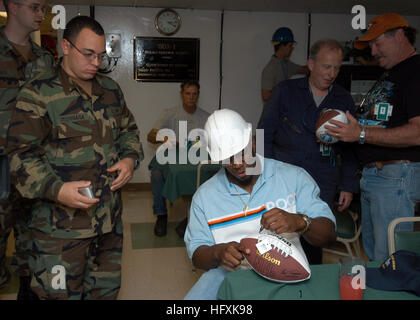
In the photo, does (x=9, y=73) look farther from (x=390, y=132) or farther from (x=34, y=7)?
(x=390, y=132)

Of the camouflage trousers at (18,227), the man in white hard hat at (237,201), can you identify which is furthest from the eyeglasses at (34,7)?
the man in white hard hat at (237,201)

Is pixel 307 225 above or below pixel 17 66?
below

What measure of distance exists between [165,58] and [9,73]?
12.9 feet

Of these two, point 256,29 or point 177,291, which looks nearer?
point 177,291

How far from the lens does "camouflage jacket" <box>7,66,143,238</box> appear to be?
1844mm

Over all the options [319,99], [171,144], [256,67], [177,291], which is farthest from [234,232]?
[256,67]

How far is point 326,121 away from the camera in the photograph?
2369mm

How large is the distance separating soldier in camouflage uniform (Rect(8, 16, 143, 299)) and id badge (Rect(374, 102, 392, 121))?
140 centimetres

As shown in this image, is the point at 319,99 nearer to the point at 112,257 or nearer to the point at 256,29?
the point at 112,257

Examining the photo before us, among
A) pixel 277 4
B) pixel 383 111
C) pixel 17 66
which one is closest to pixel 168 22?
pixel 277 4

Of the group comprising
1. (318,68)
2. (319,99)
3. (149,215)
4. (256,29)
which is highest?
(256,29)

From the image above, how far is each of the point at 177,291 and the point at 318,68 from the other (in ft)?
6.25

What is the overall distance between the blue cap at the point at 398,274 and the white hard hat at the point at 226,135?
0.66 m

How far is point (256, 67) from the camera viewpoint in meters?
6.57
